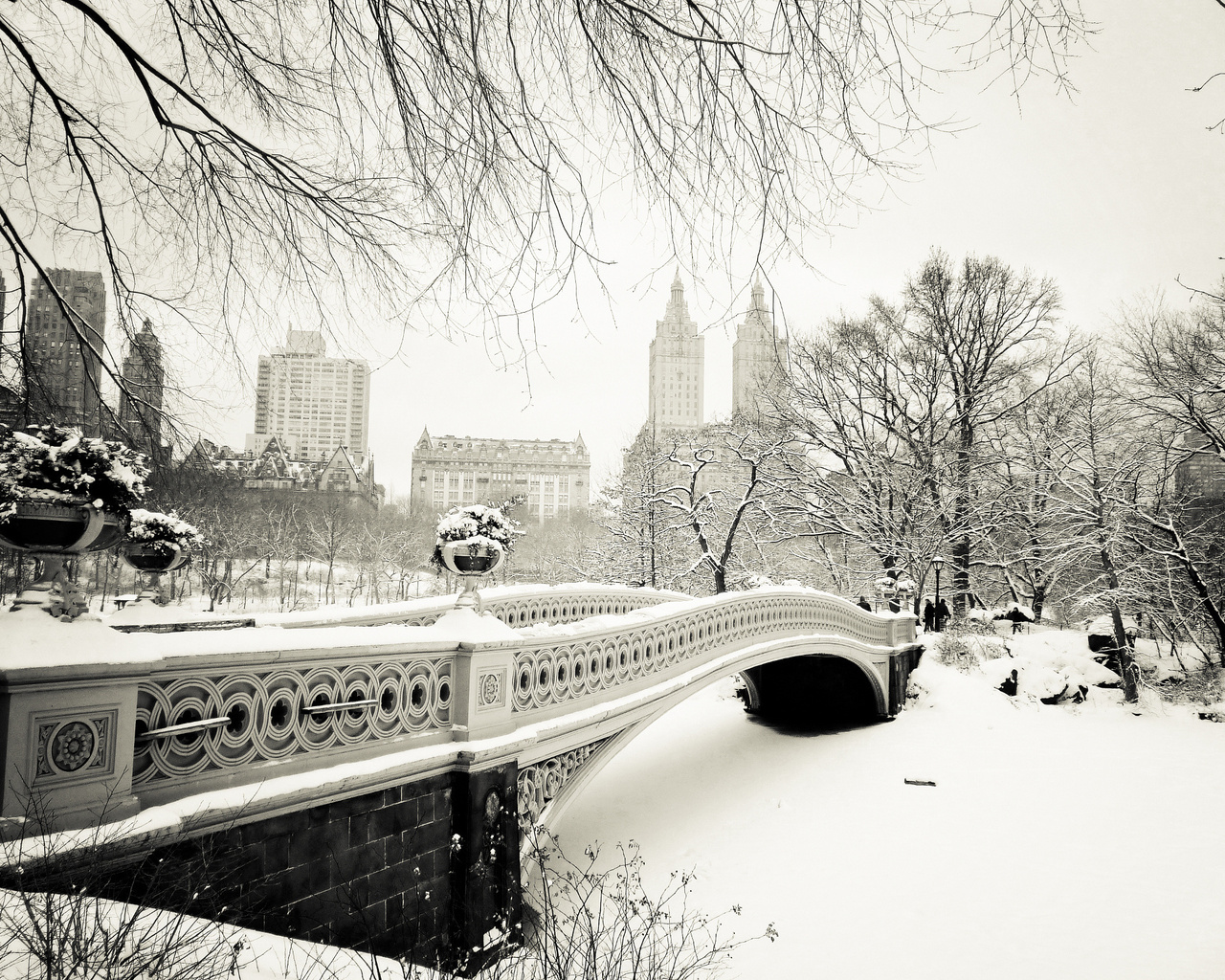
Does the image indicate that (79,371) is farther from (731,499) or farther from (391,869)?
(731,499)

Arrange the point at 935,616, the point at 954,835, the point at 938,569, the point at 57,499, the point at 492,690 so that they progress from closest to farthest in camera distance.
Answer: the point at 57,499 < the point at 492,690 < the point at 954,835 < the point at 938,569 < the point at 935,616

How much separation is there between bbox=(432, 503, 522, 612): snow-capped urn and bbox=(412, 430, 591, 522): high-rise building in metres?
51.8

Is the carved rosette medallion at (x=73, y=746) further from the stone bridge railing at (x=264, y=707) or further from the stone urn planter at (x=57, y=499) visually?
the stone urn planter at (x=57, y=499)

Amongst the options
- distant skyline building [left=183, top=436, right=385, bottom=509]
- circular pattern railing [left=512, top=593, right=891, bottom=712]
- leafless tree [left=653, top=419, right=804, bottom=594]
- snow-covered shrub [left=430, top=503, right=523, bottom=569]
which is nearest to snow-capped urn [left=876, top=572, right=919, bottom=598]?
leafless tree [left=653, top=419, right=804, bottom=594]

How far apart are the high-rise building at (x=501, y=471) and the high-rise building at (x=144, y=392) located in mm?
53428

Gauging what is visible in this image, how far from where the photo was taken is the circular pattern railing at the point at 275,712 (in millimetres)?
3250

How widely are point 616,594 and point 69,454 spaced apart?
419 inches

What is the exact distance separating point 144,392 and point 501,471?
59058 millimetres

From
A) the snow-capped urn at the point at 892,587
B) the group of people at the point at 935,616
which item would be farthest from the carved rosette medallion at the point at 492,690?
the group of people at the point at 935,616

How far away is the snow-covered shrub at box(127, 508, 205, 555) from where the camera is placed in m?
4.93

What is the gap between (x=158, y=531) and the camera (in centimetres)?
504

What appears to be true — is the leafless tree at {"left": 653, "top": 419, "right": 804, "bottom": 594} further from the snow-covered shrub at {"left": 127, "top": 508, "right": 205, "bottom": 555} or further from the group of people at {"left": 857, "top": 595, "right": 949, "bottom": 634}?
the snow-covered shrub at {"left": 127, "top": 508, "right": 205, "bottom": 555}

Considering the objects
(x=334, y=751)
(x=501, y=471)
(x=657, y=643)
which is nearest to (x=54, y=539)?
(x=334, y=751)

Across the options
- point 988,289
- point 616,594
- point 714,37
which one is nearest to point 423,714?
point 714,37
